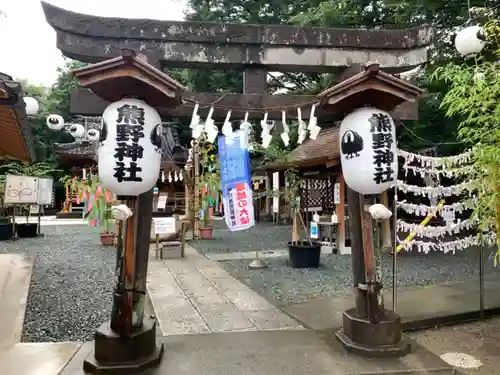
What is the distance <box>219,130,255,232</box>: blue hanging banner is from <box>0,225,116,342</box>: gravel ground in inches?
112

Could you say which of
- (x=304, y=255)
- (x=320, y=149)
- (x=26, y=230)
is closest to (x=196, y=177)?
(x=320, y=149)

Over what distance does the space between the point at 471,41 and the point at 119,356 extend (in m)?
6.00

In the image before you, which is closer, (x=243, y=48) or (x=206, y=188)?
(x=243, y=48)

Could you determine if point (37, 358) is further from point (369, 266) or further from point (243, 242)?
point (243, 242)

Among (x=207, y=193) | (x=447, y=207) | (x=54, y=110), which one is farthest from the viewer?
(x=54, y=110)

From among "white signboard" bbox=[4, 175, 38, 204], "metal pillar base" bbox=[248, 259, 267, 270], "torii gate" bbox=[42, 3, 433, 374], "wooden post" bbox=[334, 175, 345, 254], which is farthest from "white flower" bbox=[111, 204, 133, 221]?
"white signboard" bbox=[4, 175, 38, 204]

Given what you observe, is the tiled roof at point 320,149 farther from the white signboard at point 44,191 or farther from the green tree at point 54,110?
the green tree at point 54,110

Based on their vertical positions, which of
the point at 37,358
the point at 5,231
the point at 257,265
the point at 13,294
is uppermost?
the point at 5,231

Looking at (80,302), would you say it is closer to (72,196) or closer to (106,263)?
(106,263)

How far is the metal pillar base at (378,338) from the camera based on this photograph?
14.6ft

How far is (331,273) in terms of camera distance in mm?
9453

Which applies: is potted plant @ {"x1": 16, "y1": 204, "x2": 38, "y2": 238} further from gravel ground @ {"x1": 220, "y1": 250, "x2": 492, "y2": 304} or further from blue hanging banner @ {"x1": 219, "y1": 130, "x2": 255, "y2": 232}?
blue hanging banner @ {"x1": 219, "y1": 130, "x2": 255, "y2": 232}

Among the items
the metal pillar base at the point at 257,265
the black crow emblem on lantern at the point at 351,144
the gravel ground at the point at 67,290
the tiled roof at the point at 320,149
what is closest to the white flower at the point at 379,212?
the black crow emblem on lantern at the point at 351,144

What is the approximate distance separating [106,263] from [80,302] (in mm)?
3636
